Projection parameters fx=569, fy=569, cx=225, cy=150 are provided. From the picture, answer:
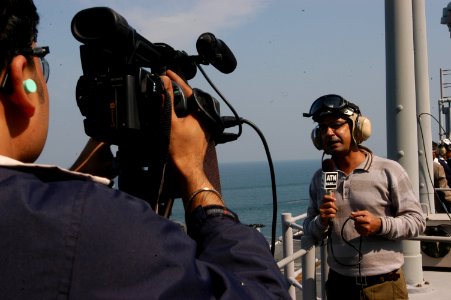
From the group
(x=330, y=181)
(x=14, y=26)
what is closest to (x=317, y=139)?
(x=330, y=181)

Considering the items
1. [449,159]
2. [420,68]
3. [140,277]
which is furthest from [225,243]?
[449,159]

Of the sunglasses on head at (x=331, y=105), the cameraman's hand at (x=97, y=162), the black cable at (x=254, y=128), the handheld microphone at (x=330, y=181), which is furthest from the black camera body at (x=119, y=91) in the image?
the sunglasses on head at (x=331, y=105)

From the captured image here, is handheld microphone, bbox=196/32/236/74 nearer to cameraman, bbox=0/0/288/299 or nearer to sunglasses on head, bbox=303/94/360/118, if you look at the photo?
cameraman, bbox=0/0/288/299

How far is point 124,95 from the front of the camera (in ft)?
5.24

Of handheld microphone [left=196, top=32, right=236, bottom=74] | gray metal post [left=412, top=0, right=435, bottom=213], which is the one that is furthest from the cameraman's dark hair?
gray metal post [left=412, top=0, right=435, bottom=213]

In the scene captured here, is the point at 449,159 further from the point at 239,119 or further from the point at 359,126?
the point at 239,119

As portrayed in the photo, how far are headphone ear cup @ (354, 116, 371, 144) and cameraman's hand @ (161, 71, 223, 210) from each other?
259cm

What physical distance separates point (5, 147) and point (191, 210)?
0.55 meters

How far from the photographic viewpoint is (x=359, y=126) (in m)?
4.08

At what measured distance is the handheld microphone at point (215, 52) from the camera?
77.7 inches

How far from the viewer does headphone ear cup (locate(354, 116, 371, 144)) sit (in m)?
4.06

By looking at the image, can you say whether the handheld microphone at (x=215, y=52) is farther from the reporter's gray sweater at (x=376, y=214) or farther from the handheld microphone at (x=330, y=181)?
the reporter's gray sweater at (x=376, y=214)

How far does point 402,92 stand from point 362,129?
223cm

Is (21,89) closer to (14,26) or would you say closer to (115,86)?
(14,26)
